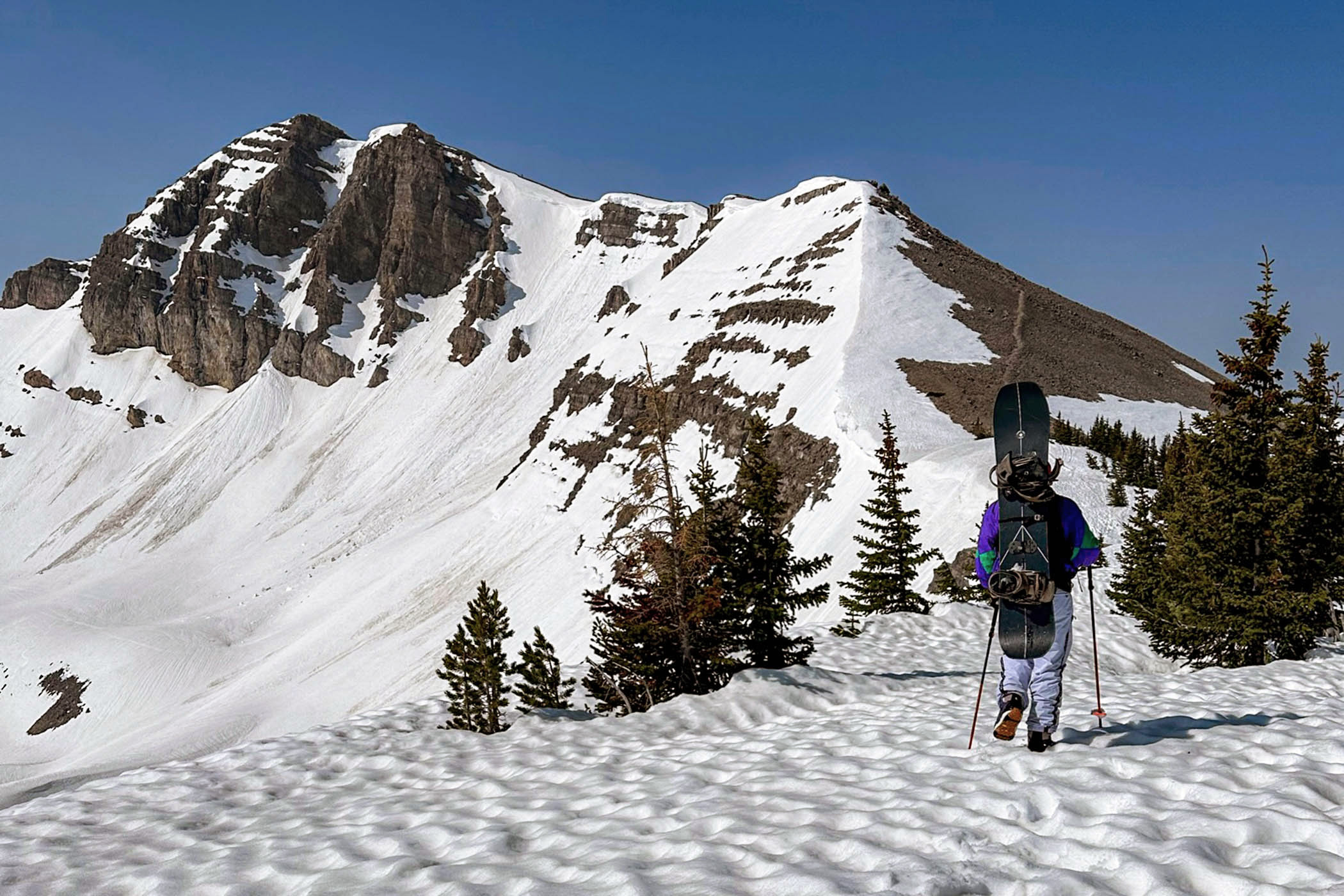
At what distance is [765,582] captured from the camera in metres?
12.6

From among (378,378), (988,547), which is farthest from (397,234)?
(988,547)

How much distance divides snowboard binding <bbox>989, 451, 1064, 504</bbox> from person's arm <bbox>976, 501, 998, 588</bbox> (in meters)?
0.27

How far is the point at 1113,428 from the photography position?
46125mm

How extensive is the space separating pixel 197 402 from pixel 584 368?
294ft

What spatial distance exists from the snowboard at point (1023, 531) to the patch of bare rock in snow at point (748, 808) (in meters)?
0.97

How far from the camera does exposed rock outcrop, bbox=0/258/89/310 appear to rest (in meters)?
160

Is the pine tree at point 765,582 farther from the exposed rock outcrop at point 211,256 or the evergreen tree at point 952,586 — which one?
the exposed rock outcrop at point 211,256

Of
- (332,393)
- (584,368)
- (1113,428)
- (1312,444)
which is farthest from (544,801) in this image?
(332,393)

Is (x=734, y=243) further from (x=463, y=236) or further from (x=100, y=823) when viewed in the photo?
(x=100, y=823)

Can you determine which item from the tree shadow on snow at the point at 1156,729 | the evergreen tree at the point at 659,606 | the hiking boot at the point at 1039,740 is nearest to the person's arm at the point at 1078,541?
the hiking boot at the point at 1039,740

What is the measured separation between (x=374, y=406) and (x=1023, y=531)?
5306 inches

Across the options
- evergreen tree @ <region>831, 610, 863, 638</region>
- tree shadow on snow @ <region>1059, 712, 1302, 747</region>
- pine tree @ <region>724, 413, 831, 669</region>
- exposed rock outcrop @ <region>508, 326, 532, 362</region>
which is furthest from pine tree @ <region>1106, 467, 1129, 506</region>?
exposed rock outcrop @ <region>508, 326, 532, 362</region>

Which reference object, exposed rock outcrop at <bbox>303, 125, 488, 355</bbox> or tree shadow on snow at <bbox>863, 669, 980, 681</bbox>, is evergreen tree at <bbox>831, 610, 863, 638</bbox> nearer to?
tree shadow on snow at <bbox>863, 669, 980, 681</bbox>

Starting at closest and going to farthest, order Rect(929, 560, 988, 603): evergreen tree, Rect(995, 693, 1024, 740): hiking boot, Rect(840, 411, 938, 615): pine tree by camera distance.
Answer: Rect(995, 693, 1024, 740): hiking boot, Rect(840, 411, 938, 615): pine tree, Rect(929, 560, 988, 603): evergreen tree
